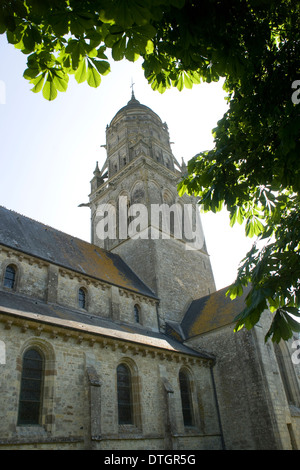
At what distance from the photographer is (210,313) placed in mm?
20141

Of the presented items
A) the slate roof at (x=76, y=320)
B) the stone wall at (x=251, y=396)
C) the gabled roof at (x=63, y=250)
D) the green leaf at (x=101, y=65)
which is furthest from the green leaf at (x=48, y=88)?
the stone wall at (x=251, y=396)

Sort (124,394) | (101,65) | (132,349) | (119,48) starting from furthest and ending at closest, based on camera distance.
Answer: (132,349) → (124,394) → (101,65) → (119,48)

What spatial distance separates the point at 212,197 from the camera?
423 cm

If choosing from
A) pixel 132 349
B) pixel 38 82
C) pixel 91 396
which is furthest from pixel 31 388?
pixel 38 82

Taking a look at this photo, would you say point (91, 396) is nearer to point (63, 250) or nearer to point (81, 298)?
point (81, 298)

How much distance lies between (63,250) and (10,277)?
4.49 m

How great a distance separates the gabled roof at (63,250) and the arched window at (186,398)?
199 inches

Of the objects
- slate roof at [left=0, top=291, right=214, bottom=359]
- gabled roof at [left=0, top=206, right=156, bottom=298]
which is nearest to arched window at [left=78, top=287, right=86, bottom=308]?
slate roof at [left=0, top=291, right=214, bottom=359]

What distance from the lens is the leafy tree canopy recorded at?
2.37 metres

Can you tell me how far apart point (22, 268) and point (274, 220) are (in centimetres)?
1234

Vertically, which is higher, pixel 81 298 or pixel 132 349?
pixel 81 298

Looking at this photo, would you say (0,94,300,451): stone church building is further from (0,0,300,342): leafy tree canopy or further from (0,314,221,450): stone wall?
(0,0,300,342): leafy tree canopy

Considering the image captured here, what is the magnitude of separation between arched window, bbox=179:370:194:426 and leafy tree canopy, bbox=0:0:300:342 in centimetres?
1323

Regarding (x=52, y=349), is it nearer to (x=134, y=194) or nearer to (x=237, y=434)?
(x=237, y=434)
